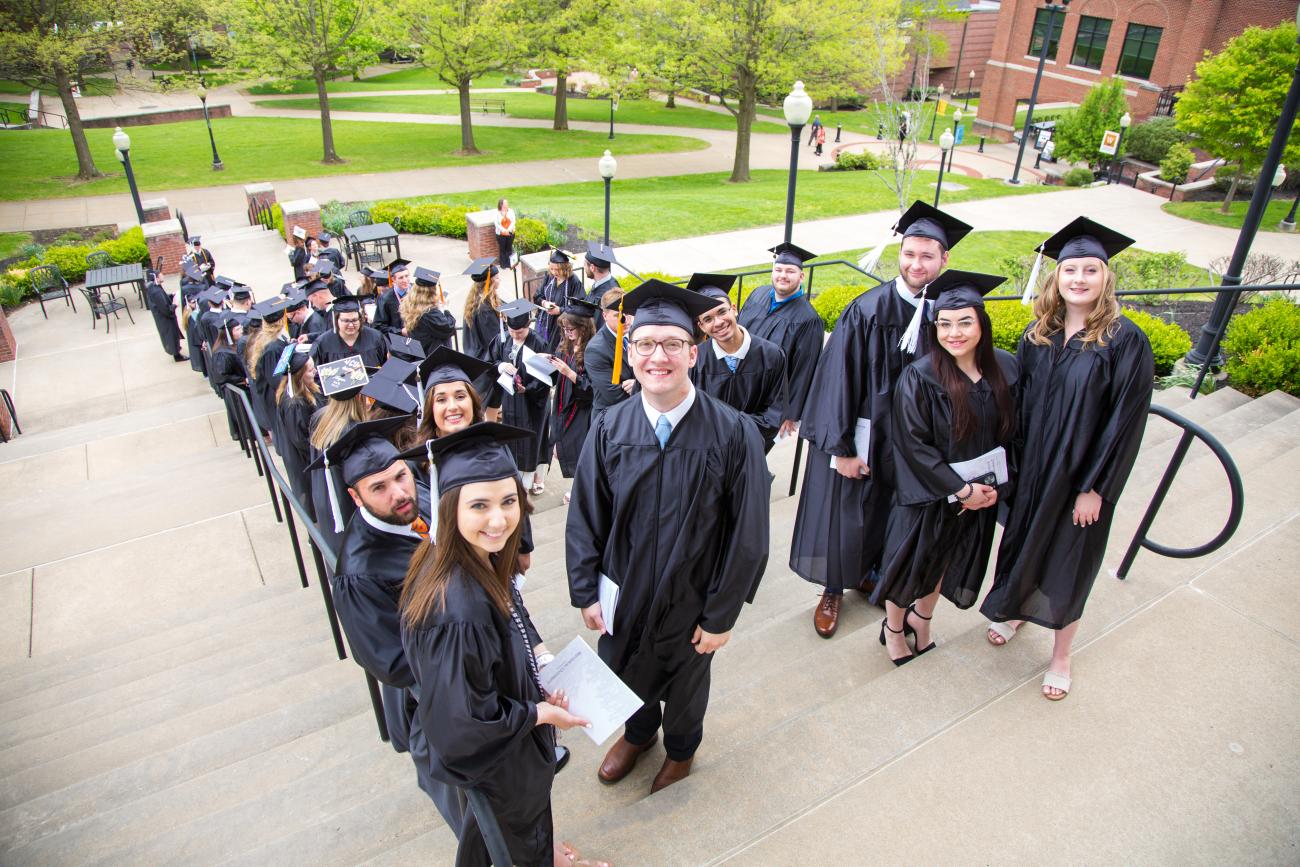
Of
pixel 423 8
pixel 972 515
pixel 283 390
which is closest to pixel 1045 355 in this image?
pixel 972 515

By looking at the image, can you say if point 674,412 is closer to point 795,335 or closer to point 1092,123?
point 795,335

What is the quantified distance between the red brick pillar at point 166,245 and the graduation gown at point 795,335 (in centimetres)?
1667

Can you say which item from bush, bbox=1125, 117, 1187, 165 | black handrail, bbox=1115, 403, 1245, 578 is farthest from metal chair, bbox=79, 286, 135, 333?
bush, bbox=1125, 117, 1187, 165

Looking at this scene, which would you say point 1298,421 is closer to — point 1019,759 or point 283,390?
point 1019,759

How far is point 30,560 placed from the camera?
6.62 m

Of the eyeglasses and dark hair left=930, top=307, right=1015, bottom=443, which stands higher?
the eyeglasses

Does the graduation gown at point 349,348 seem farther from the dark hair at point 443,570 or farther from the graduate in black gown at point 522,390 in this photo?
the dark hair at point 443,570

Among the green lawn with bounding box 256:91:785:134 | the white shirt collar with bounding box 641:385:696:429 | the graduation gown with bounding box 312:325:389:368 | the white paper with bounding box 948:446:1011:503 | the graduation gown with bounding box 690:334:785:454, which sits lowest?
the green lawn with bounding box 256:91:785:134

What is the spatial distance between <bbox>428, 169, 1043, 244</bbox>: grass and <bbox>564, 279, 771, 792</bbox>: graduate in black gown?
14947 mm

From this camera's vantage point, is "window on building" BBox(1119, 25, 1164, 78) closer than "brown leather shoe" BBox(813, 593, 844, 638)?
No

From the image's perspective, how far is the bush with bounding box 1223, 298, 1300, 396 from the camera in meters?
6.81

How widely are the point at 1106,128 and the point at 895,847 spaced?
3309 cm

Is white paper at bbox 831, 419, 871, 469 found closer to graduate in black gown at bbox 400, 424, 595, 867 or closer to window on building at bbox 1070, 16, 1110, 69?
graduate in black gown at bbox 400, 424, 595, 867

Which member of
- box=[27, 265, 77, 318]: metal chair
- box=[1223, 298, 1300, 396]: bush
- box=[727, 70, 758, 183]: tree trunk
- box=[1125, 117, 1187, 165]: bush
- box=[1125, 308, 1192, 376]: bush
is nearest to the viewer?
box=[1223, 298, 1300, 396]: bush
